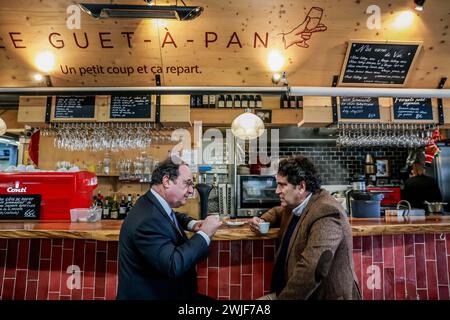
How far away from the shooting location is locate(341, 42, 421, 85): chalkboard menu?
3471 millimetres

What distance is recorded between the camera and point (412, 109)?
3.90 metres

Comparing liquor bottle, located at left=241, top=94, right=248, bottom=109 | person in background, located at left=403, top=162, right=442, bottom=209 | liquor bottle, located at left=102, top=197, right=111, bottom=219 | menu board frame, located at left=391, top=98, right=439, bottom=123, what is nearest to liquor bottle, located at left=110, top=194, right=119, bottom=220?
liquor bottle, located at left=102, top=197, right=111, bottom=219

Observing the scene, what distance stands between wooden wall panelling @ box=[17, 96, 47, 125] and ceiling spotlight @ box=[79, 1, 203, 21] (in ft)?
6.04

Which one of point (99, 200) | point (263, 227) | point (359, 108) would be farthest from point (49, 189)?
point (359, 108)

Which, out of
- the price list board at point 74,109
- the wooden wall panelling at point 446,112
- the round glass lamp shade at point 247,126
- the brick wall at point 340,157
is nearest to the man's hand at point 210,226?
the round glass lamp shade at point 247,126

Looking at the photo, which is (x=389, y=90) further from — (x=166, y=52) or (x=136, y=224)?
(x=136, y=224)

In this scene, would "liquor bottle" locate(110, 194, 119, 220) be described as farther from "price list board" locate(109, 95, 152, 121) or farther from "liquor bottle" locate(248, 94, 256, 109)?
"liquor bottle" locate(248, 94, 256, 109)

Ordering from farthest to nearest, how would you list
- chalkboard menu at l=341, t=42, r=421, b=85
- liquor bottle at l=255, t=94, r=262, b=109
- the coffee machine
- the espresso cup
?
liquor bottle at l=255, t=94, r=262, b=109 < chalkboard menu at l=341, t=42, r=421, b=85 < the coffee machine < the espresso cup

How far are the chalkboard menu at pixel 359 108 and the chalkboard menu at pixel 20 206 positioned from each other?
359 cm

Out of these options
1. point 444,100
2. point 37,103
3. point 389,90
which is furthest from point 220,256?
point 444,100

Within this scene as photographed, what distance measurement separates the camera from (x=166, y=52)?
3.49 metres

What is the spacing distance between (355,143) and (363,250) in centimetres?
209

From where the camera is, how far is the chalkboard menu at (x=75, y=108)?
12.8 feet

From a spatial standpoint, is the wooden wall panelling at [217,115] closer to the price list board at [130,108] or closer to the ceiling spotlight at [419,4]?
the price list board at [130,108]
